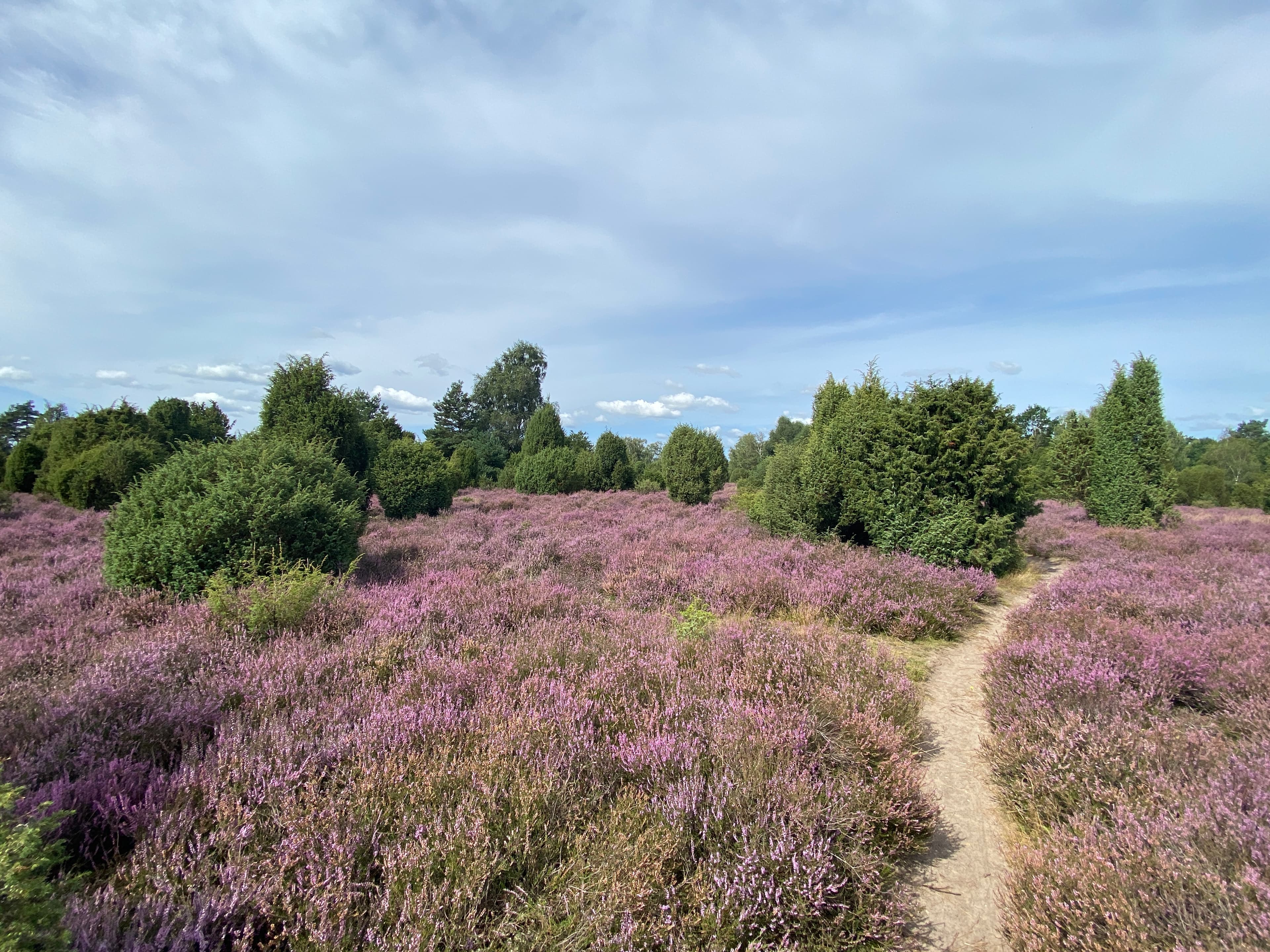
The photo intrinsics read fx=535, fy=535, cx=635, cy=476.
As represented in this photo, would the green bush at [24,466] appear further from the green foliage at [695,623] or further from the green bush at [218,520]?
the green foliage at [695,623]

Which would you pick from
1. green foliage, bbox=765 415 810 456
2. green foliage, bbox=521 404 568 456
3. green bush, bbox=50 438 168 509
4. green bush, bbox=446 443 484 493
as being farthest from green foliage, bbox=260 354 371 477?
green foliage, bbox=765 415 810 456

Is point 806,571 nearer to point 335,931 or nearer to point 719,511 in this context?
point 335,931

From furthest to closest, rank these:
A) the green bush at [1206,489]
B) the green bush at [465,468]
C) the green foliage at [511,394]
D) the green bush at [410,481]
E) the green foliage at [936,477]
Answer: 1. the green foliage at [511,394]
2. the green bush at [465,468]
3. the green bush at [1206,489]
4. the green bush at [410,481]
5. the green foliage at [936,477]

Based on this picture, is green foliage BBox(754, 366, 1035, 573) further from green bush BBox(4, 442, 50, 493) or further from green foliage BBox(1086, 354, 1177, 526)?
green bush BBox(4, 442, 50, 493)

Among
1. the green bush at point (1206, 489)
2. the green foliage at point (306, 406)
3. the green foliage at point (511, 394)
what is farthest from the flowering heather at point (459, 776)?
the green foliage at point (511, 394)

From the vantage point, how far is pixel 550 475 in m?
23.4

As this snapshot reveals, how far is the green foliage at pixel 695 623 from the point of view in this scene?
16.3 feet

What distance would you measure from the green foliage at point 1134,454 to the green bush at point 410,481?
1771 cm

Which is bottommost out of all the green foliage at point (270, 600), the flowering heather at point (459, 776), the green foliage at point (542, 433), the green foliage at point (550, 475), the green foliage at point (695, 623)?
the flowering heather at point (459, 776)

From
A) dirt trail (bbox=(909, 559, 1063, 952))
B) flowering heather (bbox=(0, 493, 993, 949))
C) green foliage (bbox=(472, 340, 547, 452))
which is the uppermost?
green foliage (bbox=(472, 340, 547, 452))

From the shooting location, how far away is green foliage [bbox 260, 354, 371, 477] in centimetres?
1216

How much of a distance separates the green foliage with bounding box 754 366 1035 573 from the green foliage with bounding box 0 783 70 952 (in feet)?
30.5

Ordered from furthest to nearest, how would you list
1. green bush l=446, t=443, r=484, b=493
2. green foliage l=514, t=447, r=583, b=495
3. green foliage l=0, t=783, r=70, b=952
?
green bush l=446, t=443, r=484, b=493, green foliage l=514, t=447, r=583, b=495, green foliage l=0, t=783, r=70, b=952

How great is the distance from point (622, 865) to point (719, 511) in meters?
13.9
